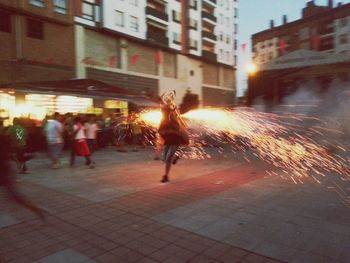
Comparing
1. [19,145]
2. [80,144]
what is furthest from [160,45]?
[19,145]

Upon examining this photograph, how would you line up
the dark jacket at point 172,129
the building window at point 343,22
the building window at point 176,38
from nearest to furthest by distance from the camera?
the dark jacket at point 172,129, the building window at point 176,38, the building window at point 343,22

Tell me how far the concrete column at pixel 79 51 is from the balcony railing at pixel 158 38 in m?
8.54

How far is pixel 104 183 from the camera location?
8.04 metres

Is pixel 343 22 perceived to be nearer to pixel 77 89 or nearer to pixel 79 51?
pixel 79 51

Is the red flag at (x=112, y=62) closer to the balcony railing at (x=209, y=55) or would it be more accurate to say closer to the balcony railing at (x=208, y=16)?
the balcony railing at (x=209, y=55)

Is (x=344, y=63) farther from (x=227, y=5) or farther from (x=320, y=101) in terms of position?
(x=227, y=5)

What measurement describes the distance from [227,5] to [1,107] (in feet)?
131

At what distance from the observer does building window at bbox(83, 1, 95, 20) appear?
79.3ft

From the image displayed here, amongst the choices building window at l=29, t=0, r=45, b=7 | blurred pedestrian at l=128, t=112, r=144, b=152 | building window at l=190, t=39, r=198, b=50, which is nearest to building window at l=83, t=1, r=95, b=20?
building window at l=29, t=0, r=45, b=7

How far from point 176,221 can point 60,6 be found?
19.9m

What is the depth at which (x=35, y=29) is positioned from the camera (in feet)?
65.3

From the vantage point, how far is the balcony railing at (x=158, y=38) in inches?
1215

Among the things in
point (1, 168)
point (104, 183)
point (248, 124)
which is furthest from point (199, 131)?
point (1, 168)

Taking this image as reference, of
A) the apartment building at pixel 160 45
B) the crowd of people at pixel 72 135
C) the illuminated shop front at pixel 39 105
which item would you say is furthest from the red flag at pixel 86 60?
the crowd of people at pixel 72 135
